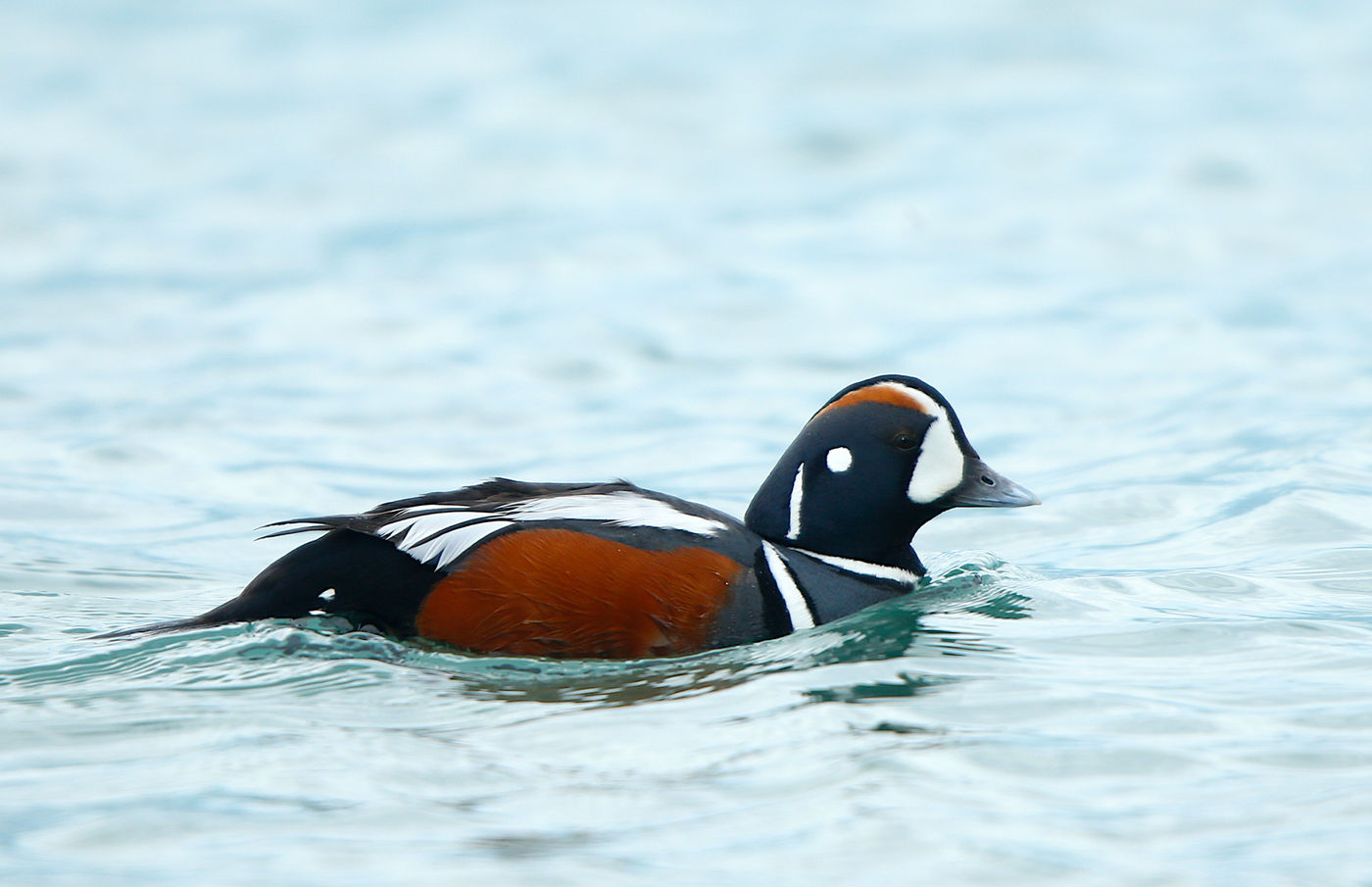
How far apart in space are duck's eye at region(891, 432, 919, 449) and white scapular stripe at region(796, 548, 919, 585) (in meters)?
0.52

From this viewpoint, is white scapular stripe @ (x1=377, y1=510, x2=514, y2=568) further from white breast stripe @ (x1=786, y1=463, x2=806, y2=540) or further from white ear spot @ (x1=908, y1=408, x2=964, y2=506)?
white ear spot @ (x1=908, y1=408, x2=964, y2=506)

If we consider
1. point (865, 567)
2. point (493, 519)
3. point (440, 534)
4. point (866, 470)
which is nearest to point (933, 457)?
point (866, 470)

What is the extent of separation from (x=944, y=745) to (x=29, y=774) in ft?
9.68

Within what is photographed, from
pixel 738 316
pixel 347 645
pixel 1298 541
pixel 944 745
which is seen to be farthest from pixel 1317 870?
pixel 738 316

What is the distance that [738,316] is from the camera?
15.2 meters

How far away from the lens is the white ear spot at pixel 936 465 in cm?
738

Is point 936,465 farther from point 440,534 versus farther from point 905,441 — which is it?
point 440,534

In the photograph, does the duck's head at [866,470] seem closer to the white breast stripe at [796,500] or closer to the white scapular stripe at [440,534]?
the white breast stripe at [796,500]

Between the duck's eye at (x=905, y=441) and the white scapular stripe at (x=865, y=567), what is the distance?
1.70ft

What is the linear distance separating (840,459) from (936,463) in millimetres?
411

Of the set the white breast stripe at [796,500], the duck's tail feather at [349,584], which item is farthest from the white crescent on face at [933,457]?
the duck's tail feather at [349,584]

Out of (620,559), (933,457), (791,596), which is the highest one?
(933,457)

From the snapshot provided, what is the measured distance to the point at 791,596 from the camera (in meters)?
7.04

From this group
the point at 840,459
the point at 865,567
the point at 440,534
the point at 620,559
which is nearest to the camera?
the point at 620,559
